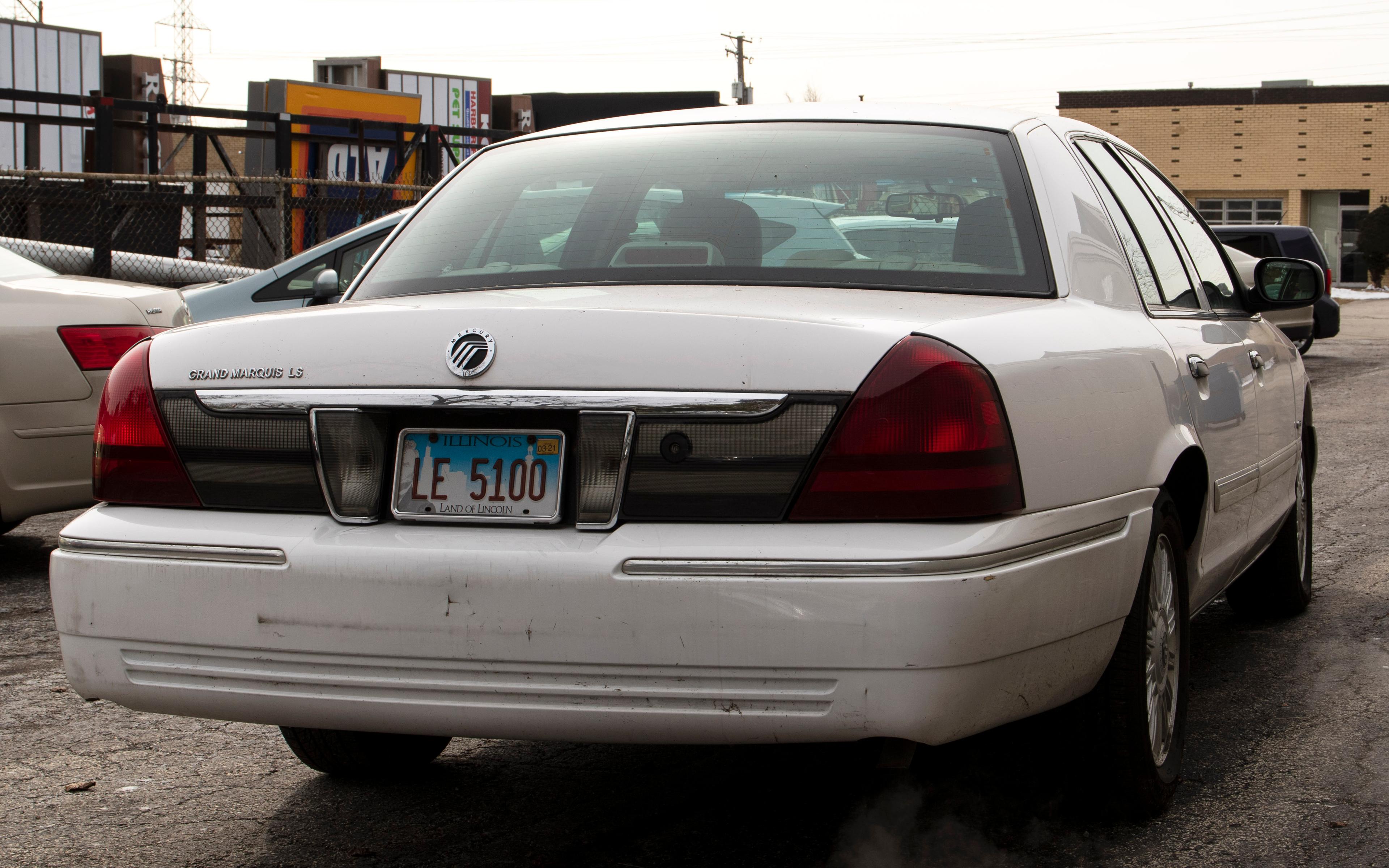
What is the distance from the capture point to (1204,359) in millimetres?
3625

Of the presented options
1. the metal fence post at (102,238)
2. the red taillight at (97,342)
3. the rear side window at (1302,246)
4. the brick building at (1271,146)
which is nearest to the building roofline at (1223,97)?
the brick building at (1271,146)

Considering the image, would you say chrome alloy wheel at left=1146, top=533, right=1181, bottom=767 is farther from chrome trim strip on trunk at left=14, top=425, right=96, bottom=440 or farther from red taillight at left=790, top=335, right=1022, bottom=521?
chrome trim strip on trunk at left=14, top=425, right=96, bottom=440

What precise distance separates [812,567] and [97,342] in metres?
4.42

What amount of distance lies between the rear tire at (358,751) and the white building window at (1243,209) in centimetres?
5134

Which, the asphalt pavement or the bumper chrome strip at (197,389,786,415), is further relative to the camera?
the asphalt pavement

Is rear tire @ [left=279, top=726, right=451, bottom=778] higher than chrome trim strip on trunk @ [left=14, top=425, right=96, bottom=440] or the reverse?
the reverse

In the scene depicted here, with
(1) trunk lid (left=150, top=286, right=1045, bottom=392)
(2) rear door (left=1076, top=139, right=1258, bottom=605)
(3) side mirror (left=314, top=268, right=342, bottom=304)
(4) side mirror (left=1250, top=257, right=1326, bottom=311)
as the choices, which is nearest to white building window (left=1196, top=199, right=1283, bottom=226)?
(4) side mirror (left=1250, top=257, right=1326, bottom=311)

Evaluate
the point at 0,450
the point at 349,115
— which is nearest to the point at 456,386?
the point at 0,450

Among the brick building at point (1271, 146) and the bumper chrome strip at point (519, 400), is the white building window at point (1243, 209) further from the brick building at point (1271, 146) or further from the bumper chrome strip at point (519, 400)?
the bumper chrome strip at point (519, 400)

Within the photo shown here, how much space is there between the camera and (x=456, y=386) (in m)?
2.57

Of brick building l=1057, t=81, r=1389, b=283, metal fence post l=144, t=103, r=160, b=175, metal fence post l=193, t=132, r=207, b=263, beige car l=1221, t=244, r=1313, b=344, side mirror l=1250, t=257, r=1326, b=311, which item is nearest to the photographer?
side mirror l=1250, t=257, r=1326, b=311

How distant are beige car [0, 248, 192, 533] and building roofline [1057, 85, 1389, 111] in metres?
48.0

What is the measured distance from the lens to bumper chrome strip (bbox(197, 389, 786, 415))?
2459 mm

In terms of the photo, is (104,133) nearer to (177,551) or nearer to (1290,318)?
(1290,318)
